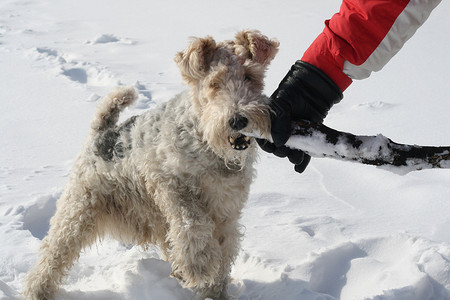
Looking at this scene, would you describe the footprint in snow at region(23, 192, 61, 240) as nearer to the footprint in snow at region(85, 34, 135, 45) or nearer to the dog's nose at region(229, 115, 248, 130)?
the dog's nose at region(229, 115, 248, 130)

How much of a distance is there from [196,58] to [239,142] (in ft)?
1.96

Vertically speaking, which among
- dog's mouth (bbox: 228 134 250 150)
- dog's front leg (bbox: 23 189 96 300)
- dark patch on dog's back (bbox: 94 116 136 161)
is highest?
dog's mouth (bbox: 228 134 250 150)

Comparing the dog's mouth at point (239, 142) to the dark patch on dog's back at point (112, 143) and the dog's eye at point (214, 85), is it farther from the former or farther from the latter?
the dark patch on dog's back at point (112, 143)

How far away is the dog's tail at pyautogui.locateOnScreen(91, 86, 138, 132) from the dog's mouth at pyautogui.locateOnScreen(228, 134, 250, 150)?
1305 millimetres

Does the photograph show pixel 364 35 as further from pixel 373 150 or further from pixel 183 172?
pixel 183 172

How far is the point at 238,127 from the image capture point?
8.36 ft

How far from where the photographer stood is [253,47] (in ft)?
9.61

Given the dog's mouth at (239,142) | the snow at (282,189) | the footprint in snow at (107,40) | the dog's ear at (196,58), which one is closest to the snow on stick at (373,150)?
the dog's mouth at (239,142)

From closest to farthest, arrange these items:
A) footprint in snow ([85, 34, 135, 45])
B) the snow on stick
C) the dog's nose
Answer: the snow on stick → the dog's nose → footprint in snow ([85, 34, 135, 45])

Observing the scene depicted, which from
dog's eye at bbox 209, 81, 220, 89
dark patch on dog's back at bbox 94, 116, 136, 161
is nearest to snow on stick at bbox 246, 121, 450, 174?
dog's eye at bbox 209, 81, 220, 89

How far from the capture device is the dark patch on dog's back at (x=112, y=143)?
11.2 ft

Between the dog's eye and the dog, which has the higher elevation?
the dog's eye

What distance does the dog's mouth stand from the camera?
267 centimetres

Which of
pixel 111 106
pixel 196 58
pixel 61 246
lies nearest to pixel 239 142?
pixel 196 58
